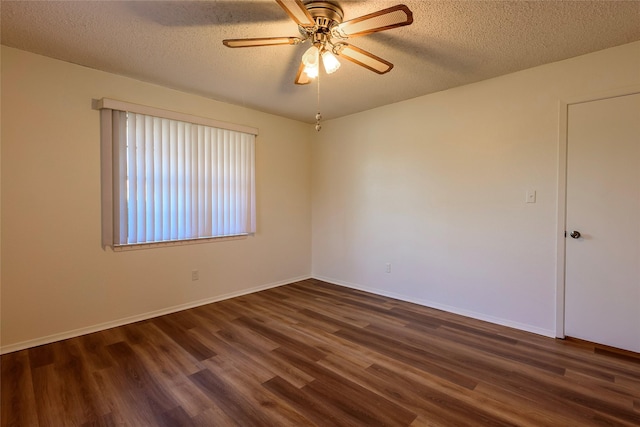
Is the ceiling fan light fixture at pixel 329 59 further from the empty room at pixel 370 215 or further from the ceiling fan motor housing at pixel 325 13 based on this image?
the ceiling fan motor housing at pixel 325 13

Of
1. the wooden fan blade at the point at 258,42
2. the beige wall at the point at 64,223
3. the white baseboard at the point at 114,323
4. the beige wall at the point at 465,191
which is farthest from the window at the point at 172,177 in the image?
the wooden fan blade at the point at 258,42

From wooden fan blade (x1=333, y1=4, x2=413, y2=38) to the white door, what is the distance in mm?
1938

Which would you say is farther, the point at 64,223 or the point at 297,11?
the point at 64,223

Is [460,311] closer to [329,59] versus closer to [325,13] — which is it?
[329,59]

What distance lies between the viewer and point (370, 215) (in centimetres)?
396

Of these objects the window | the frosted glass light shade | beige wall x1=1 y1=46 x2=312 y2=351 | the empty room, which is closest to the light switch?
the empty room

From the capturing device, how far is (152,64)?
8.60 feet

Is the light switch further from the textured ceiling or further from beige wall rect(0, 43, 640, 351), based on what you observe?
the textured ceiling

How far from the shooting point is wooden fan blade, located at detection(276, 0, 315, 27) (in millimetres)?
1501

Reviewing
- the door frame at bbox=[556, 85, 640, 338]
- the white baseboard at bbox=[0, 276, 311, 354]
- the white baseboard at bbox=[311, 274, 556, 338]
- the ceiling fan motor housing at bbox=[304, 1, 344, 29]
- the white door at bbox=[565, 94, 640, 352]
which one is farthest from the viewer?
the white baseboard at bbox=[311, 274, 556, 338]

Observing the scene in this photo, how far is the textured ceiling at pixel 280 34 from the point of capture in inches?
73.6

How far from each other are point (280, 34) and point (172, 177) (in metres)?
1.88

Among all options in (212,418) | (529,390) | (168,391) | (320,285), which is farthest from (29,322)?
(529,390)

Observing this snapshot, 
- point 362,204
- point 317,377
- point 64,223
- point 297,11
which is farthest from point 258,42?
point 362,204
